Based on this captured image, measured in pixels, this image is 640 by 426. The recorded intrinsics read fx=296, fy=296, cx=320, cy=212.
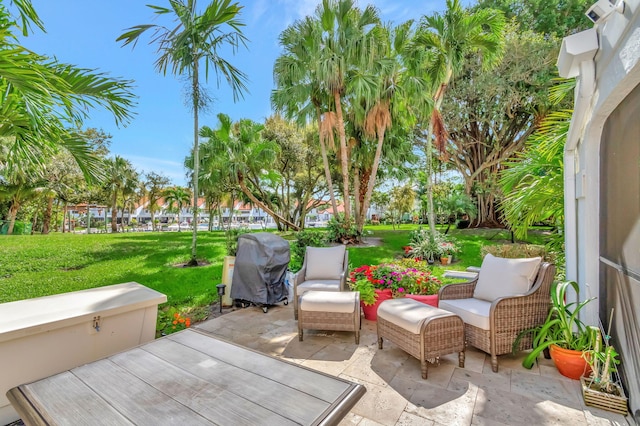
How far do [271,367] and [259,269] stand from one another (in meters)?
2.76

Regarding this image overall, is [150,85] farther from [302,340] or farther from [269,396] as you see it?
[269,396]

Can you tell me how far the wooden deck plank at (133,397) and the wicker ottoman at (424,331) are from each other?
1.95 meters

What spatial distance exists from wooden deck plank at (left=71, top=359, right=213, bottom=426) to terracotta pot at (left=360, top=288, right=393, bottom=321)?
298cm

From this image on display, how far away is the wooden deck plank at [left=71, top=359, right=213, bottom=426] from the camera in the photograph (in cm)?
124

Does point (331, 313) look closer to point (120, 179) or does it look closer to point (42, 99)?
point (42, 99)

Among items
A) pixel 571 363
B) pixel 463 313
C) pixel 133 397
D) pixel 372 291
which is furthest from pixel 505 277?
pixel 133 397

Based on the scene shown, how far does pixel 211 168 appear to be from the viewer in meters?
10.7

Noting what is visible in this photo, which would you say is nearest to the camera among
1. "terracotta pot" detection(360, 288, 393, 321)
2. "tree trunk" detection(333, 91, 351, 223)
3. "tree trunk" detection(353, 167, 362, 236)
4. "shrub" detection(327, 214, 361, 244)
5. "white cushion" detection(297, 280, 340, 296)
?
"terracotta pot" detection(360, 288, 393, 321)

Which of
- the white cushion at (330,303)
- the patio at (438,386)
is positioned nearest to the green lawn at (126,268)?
the white cushion at (330,303)

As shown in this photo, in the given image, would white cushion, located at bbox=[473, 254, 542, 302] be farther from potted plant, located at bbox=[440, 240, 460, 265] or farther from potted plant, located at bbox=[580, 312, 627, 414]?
potted plant, located at bbox=[440, 240, 460, 265]

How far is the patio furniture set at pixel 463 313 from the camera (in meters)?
2.67

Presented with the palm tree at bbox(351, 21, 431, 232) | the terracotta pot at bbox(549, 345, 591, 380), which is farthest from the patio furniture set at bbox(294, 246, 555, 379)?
the palm tree at bbox(351, 21, 431, 232)

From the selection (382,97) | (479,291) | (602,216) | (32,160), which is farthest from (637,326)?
(382,97)

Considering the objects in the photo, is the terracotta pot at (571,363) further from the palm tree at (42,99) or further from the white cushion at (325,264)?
the palm tree at (42,99)
